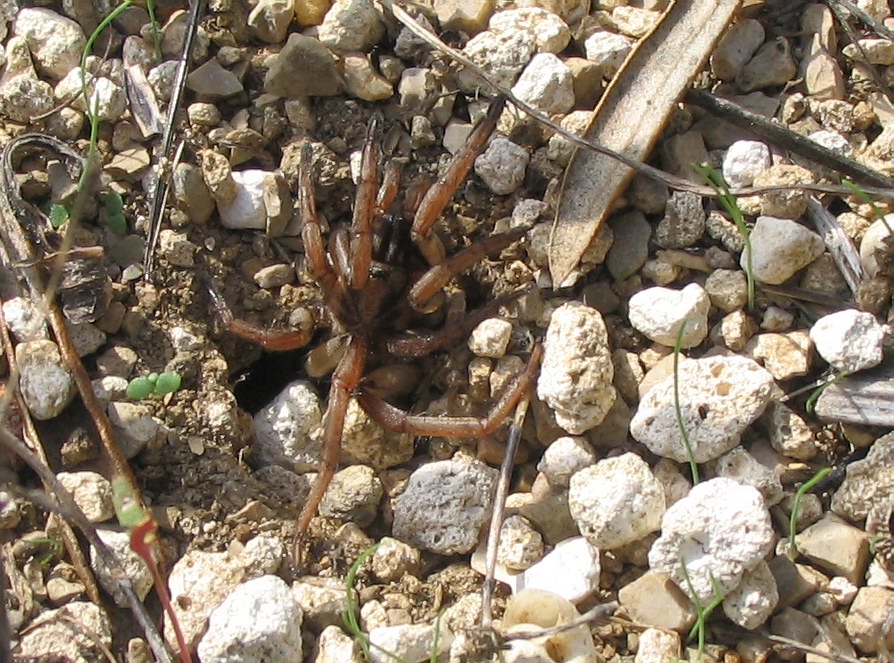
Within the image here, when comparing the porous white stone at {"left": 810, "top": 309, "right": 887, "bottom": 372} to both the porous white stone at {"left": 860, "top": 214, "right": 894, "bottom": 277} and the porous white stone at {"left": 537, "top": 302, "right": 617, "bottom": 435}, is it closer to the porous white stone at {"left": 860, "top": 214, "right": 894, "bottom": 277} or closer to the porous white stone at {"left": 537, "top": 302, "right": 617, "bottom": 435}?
the porous white stone at {"left": 860, "top": 214, "right": 894, "bottom": 277}

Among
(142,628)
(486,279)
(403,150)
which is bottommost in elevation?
(142,628)

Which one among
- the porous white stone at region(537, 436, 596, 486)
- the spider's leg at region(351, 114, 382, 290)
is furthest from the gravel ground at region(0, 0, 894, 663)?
the spider's leg at region(351, 114, 382, 290)

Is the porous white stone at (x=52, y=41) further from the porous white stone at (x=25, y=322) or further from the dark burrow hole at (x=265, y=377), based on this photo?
the dark burrow hole at (x=265, y=377)

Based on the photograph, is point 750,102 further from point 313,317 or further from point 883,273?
point 313,317

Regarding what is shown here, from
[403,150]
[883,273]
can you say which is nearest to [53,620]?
[403,150]

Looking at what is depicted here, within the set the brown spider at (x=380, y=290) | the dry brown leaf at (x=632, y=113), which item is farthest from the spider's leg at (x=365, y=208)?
the dry brown leaf at (x=632, y=113)

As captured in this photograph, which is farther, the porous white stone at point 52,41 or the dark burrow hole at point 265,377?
the dark burrow hole at point 265,377

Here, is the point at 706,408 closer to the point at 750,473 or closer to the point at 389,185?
the point at 750,473
